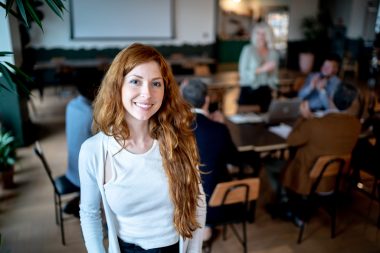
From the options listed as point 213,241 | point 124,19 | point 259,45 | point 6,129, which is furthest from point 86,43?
point 213,241

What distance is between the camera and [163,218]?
1.37 metres

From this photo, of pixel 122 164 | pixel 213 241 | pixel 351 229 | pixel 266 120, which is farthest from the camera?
pixel 266 120

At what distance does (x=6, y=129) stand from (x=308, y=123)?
4052 mm

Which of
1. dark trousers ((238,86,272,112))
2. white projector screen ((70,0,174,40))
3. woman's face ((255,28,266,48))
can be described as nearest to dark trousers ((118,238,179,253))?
dark trousers ((238,86,272,112))

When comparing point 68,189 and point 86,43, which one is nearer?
point 68,189

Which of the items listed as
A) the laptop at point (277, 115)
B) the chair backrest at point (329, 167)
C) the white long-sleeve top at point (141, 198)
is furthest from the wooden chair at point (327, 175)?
the white long-sleeve top at point (141, 198)

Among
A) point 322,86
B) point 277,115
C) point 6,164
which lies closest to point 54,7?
point 277,115

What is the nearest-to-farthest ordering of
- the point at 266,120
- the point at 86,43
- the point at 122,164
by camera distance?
the point at 122,164
the point at 266,120
the point at 86,43

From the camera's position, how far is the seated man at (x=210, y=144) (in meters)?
2.39

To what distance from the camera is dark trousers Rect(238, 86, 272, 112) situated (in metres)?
4.39

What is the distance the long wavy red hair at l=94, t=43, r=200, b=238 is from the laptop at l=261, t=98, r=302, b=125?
7.41 feet

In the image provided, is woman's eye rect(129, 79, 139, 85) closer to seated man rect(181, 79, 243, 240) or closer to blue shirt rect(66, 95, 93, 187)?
seated man rect(181, 79, 243, 240)

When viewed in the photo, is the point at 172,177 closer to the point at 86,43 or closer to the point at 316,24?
the point at 86,43

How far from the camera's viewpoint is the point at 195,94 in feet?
8.48
